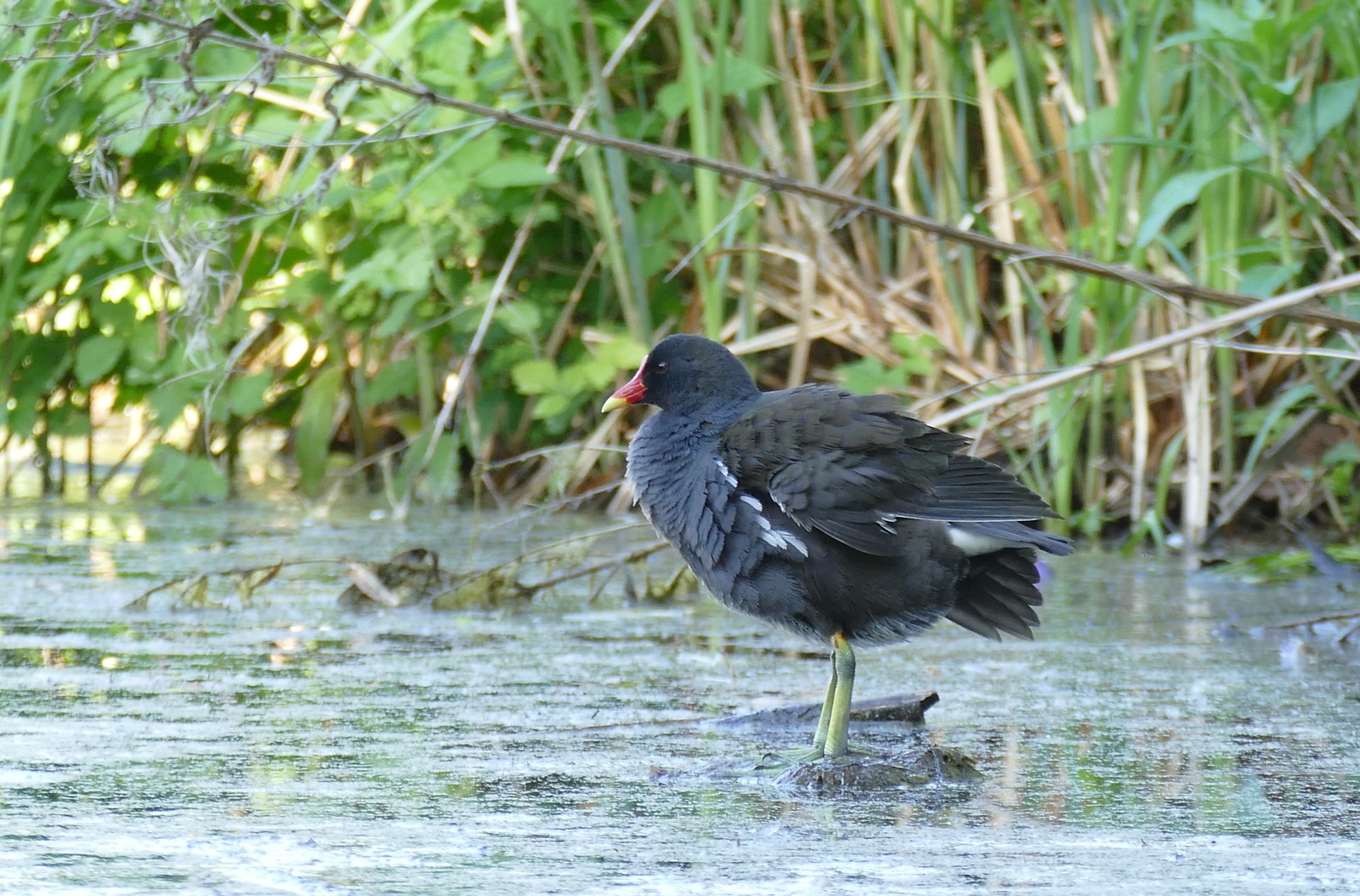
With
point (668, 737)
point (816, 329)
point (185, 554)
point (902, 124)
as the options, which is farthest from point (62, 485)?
point (668, 737)

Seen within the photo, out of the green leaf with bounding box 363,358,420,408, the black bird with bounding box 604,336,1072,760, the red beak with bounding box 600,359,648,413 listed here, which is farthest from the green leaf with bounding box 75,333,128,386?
the black bird with bounding box 604,336,1072,760

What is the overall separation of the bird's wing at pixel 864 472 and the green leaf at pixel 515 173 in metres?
2.32

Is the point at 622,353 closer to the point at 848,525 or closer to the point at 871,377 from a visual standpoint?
the point at 871,377

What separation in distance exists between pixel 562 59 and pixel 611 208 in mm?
526

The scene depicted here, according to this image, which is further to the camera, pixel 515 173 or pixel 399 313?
pixel 399 313

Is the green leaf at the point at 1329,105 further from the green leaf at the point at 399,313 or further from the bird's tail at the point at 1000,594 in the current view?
the green leaf at the point at 399,313

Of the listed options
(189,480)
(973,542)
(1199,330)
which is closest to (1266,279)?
(1199,330)

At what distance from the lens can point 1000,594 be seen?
2.85 metres

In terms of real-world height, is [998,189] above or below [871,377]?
above

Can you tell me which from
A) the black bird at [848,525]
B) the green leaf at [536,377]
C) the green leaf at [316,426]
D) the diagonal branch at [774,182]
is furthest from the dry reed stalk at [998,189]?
the black bird at [848,525]

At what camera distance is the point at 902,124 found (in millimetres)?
5418

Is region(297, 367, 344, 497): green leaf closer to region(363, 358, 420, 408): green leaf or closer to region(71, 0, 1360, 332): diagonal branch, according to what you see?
region(363, 358, 420, 408): green leaf

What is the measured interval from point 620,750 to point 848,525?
0.50 m

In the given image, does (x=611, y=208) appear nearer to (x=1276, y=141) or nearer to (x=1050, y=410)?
(x=1050, y=410)
